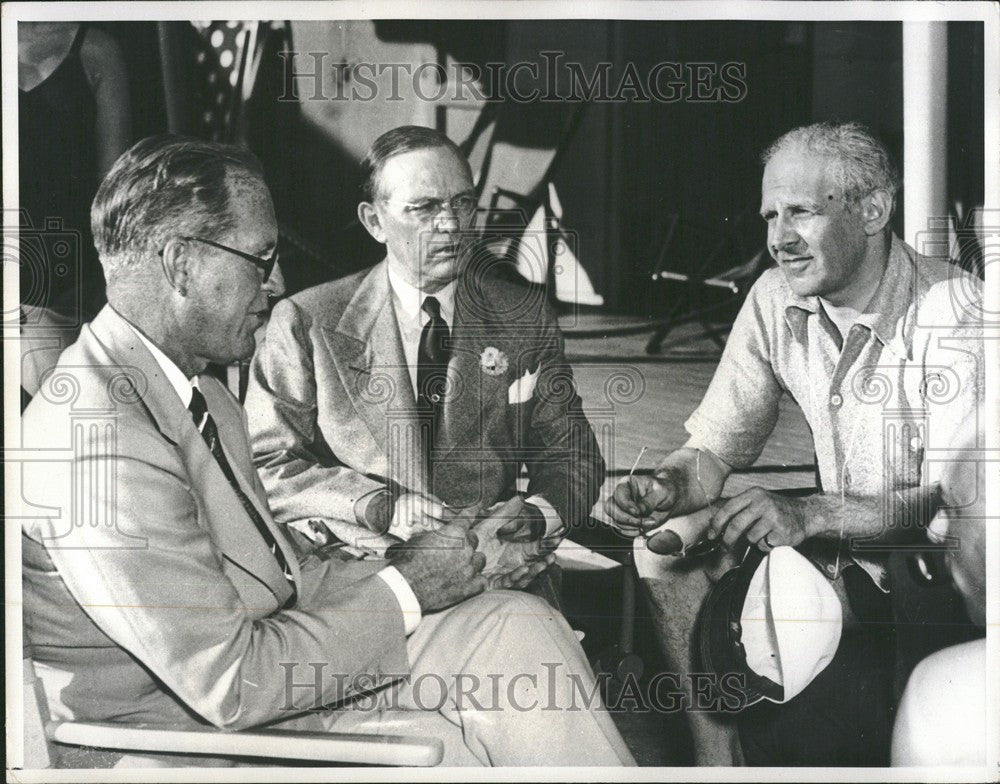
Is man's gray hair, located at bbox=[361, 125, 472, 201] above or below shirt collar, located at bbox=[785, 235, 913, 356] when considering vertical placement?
above

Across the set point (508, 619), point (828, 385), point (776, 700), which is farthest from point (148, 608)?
point (828, 385)

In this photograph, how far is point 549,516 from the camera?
11.0ft

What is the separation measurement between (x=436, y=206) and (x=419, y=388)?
0.57 meters

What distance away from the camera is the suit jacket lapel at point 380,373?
333cm

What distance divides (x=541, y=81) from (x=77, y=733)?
2.52m

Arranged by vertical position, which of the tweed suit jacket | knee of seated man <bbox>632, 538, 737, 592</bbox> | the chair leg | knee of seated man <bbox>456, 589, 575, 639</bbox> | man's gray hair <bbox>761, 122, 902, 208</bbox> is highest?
man's gray hair <bbox>761, 122, 902, 208</bbox>

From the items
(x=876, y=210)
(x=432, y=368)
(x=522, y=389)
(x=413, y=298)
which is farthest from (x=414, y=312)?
(x=876, y=210)

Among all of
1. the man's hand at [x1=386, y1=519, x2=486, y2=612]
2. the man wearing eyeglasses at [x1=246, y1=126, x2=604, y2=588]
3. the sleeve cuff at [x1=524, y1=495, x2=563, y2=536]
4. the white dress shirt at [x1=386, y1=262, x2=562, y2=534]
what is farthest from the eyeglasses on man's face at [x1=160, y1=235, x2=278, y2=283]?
the sleeve cuff at [x1=524, y1=495, x2=563, y2=536]

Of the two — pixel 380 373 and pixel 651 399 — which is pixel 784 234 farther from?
pixel 380 373

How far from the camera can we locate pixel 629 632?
3.36 meters

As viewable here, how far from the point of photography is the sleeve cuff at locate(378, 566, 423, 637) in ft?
10.9

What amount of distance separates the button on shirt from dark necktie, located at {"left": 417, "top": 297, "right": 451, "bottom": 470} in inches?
31.5

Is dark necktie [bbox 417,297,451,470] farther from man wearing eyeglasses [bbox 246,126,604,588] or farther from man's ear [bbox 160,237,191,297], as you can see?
man's ear [bbox 160,237,191,297]

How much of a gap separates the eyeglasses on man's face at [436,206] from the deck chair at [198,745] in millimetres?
1644
